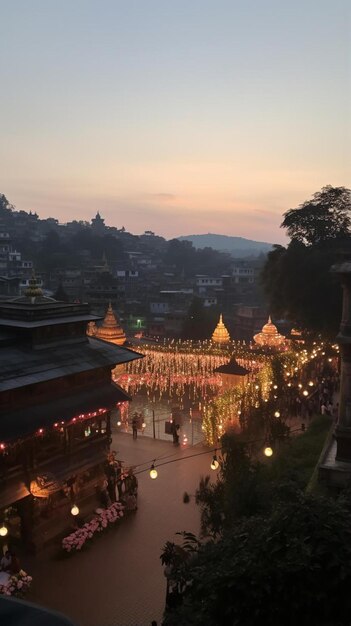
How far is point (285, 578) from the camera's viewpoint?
668cm

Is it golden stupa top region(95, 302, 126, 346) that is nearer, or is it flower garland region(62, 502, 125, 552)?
flower garland region(62, 502, 125, 552)

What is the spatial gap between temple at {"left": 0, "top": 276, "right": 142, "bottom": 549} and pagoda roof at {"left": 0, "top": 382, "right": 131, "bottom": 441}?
1.2 inches

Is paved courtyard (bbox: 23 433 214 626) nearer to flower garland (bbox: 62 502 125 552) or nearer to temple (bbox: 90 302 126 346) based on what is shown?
flower garland (bbox: 62 502 125 552)

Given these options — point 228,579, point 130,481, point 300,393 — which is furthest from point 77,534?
point 300,393

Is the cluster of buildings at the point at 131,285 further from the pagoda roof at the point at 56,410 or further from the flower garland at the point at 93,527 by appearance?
the flower garland at the point at 93,527

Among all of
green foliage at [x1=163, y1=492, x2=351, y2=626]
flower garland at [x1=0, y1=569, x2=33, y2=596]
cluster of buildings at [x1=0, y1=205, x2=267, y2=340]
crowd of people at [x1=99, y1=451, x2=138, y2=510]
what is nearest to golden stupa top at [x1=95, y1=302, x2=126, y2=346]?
cluster of buildings at [x1=0, y1=205, x2=267, y2=340]

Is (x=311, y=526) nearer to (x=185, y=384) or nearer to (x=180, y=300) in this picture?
(x=185, y=384)

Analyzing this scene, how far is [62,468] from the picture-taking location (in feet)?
60.3

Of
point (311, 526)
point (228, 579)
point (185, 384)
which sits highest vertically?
point (311, 526)

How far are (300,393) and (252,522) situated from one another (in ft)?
84.0

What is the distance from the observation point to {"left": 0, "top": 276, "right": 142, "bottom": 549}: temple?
16906mm

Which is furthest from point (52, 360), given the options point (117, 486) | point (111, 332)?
point (111, 332)

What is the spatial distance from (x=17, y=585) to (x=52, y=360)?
7663mm

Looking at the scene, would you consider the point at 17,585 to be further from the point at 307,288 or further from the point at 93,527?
the point at 307,288
